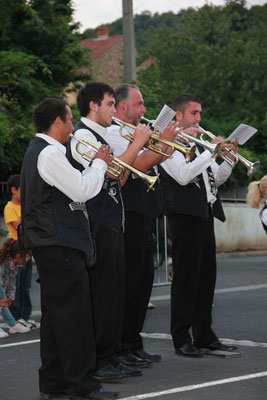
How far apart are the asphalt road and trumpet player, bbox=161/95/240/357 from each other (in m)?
0.25

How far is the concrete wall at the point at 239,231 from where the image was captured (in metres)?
21.6

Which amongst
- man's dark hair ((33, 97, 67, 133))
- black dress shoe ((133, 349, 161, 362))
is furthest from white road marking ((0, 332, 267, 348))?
man's dark hair ((33, 97, 67, 133))

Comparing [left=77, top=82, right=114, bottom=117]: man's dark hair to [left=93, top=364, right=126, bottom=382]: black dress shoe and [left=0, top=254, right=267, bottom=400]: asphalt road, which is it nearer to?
[left=93, top=364, right=126, bottom=382]: black dress shoe

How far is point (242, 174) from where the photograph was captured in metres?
24.0

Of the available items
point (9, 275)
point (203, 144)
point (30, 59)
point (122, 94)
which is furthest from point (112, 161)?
point (30, 59)

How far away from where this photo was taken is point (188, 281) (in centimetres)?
712

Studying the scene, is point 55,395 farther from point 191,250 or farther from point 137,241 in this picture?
point 191,250

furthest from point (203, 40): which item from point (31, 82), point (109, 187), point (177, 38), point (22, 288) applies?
point (109, 187)

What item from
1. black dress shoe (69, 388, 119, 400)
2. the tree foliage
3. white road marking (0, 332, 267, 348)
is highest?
the tree foliage

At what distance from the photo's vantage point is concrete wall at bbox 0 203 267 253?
849 inches

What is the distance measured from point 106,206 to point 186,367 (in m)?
1.46

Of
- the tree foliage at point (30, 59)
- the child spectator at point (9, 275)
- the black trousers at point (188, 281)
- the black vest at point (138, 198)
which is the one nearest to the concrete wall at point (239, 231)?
the tree foliage at point (30, 59)

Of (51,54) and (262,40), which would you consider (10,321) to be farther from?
(262,40)

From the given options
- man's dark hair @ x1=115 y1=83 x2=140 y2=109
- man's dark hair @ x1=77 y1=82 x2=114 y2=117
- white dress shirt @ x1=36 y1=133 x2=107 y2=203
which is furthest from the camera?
man's dark hair @ x1=115 y1=83 x2=140 y2=109
